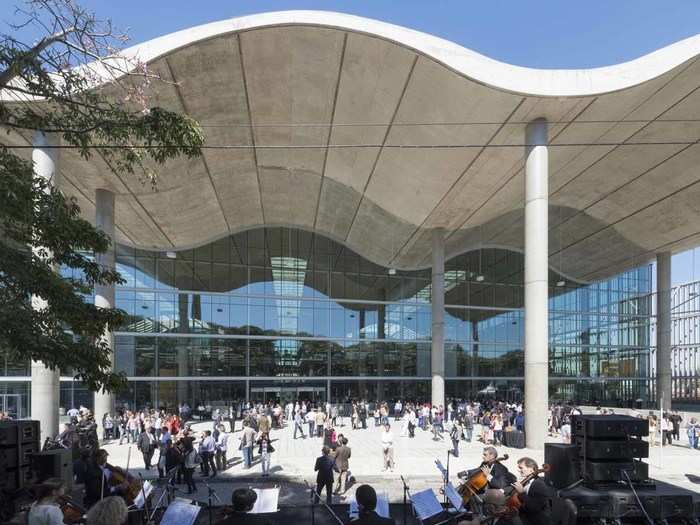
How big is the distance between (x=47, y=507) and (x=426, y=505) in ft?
13.5

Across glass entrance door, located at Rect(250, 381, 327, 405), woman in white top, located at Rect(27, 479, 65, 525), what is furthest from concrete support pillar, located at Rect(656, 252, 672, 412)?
woman in white top, located at Rect(27, 479, 65, 525)

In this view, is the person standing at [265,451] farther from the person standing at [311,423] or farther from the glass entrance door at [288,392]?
the glass entrance door at [288,392]

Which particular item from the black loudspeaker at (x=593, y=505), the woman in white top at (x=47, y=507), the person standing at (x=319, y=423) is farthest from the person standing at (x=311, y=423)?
the woman in white top at (x=47, y=507)

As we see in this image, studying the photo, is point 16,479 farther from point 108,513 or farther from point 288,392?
point 288,392

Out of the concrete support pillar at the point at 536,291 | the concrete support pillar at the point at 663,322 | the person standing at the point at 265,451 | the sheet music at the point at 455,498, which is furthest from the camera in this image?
the concrete support pillar at the point at 663,322

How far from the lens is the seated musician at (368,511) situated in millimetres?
4188

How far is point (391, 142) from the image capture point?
2317cm

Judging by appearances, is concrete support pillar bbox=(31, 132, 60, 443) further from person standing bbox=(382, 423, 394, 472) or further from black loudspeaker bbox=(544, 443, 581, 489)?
black loudspeaker bbox=(544, 443, 581, 489)

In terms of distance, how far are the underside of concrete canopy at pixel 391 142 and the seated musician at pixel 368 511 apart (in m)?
10.3

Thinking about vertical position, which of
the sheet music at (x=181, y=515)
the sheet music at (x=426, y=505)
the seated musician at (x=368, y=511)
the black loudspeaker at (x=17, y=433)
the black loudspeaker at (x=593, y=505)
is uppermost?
the seated musician at (x=368, y=511)

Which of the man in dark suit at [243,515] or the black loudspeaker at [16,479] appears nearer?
the man in dark suit at [243,515]

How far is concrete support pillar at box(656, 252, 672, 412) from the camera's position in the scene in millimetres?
38750

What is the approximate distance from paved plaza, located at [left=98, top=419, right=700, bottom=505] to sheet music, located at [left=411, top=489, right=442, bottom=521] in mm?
5094

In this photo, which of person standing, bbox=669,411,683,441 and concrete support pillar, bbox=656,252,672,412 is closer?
person standing, bbox=669,411,683,441
